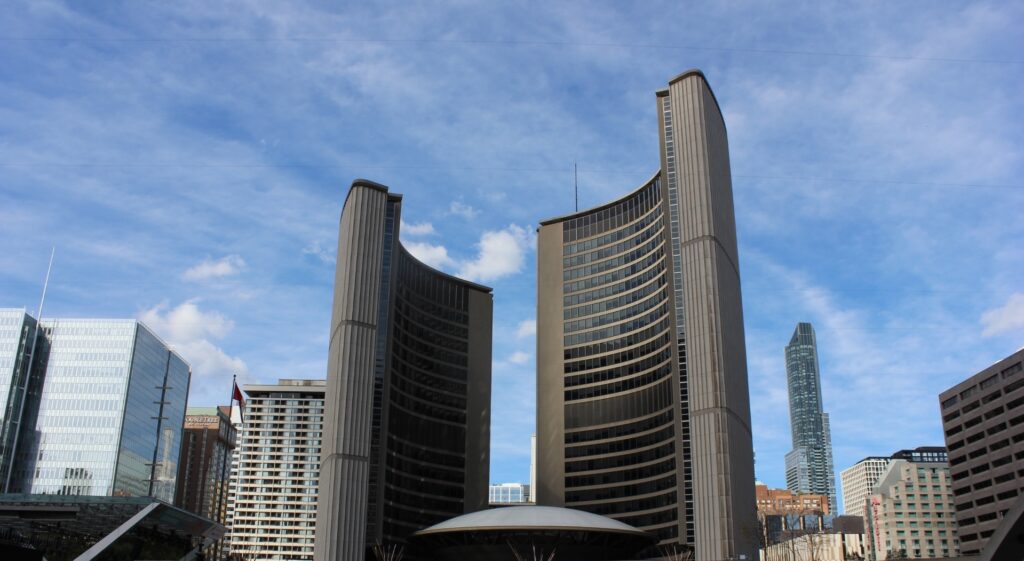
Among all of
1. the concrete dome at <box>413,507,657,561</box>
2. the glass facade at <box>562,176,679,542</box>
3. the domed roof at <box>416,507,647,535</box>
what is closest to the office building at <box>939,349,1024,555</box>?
the glass facade at <box>562,176,679,542</box>

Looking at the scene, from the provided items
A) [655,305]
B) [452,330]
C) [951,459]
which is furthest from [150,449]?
[951,459]

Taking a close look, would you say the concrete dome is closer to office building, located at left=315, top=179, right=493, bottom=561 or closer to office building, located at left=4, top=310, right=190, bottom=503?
office building, located at left=315, top=179, right=493, bottom=561

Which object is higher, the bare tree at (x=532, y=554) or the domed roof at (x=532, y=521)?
the domed roof at (x=532, y=521)

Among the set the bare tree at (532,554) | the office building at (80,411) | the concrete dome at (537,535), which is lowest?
the bare tree at (532,554)

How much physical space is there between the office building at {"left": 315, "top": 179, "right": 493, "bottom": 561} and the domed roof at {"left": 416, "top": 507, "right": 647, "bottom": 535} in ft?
35.5

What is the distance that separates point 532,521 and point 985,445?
321 feet

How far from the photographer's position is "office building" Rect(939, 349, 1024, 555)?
5502 inches

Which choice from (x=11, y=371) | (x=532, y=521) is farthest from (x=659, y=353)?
(x=11, y=371)

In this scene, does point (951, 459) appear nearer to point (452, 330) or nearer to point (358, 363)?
point (452, 330)

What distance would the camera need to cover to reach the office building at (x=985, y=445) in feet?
458

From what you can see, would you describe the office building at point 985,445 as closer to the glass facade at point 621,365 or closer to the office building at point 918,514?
the office building at point 918,514

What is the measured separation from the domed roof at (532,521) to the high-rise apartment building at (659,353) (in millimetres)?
9895

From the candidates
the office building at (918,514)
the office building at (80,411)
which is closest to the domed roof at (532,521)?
the office building at (80,411)

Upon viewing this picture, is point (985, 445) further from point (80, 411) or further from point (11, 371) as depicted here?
point (11, 371)
